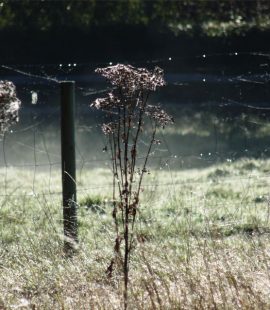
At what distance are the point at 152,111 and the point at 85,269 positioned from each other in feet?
3.61

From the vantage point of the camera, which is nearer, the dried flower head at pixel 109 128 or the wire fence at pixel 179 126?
the dried flower head at pixel 109 128

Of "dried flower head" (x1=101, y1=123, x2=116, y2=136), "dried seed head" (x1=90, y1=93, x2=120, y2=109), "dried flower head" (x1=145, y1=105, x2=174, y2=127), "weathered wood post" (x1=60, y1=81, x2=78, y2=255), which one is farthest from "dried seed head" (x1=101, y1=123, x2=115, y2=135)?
"weathered wood post" (x1=60, y1=81, x2=78, y2=255)

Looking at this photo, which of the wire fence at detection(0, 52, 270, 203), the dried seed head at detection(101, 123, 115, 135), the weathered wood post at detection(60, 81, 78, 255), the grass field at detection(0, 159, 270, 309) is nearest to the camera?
the grass field at detection(0, 159, 270, 309)

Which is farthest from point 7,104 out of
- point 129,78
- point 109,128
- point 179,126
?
point 179,126

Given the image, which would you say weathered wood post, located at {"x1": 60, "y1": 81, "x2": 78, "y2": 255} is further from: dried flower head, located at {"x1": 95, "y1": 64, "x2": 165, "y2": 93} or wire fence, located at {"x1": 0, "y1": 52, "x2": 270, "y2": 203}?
wire fence, located at {"x1": 0, "y1": 52, "x2": 270, "y2": 203}

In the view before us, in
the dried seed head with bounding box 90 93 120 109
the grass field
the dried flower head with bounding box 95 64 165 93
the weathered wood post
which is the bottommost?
the grass field

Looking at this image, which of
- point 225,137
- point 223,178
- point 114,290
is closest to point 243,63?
point 225,137

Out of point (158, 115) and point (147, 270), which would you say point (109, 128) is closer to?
point (158, 115)

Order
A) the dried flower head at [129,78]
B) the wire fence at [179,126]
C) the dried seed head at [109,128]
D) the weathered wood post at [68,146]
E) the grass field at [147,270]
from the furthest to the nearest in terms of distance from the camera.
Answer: the wire fence at [179,126] → the weathered wood post at [68,146] → the dried seed head at [109,128] → the dried flower head at [129,78] → the grass field at [147,270]

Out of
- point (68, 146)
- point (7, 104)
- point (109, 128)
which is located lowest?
point (68, 146)

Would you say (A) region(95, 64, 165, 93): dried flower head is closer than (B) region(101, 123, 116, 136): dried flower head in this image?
Yes

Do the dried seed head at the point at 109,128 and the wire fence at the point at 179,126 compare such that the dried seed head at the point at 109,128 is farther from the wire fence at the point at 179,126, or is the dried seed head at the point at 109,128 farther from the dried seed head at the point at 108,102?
the wire fence at the point at 179,126

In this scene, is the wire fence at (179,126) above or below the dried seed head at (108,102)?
below

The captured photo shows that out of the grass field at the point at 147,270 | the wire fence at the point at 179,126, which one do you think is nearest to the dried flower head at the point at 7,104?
the grass field at the point at 147,270
